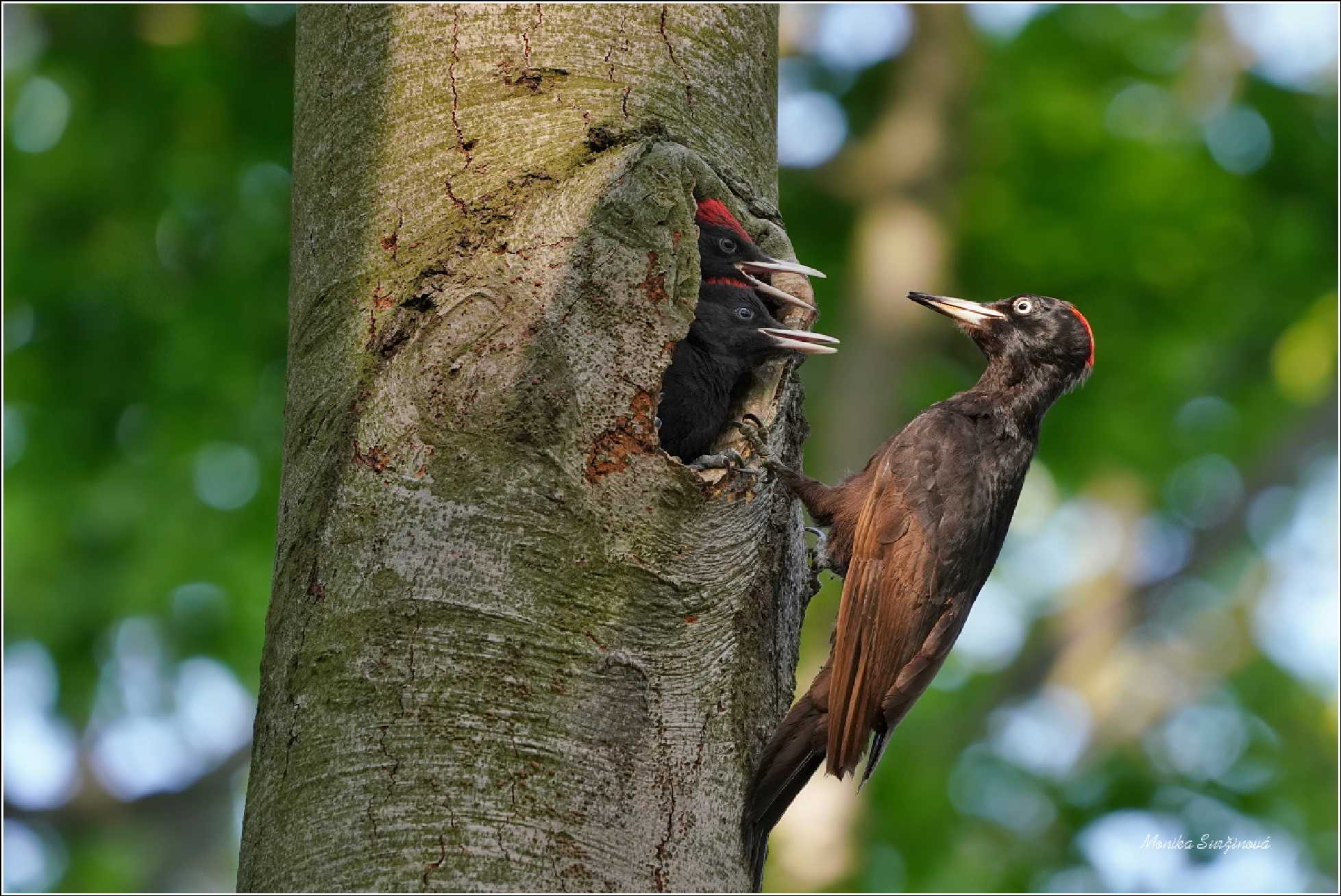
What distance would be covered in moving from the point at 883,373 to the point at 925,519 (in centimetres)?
361

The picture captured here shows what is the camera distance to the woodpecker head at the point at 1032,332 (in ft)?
15.6

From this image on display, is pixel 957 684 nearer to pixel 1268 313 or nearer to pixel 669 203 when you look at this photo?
pixel 1268 313

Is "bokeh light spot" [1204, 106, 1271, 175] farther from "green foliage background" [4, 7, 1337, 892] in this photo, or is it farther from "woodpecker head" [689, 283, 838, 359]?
"woodpecker head" [689, 283, 838, 359]

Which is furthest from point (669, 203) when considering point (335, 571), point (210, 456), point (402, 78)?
point (210, 456)

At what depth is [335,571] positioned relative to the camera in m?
2.35

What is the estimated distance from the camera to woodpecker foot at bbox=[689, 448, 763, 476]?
107 inches

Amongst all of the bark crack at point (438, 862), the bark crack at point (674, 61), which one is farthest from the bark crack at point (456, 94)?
the bark crack at point (438, 862)

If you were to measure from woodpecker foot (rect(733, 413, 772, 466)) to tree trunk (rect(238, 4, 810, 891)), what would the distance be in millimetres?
160

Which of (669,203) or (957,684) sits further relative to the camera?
(957,684)

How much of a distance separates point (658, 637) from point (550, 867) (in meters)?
0.48

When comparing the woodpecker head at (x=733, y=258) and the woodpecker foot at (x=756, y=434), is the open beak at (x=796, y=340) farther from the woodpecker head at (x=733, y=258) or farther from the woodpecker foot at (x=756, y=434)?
the woodpecker foot at (x=756, y=434)

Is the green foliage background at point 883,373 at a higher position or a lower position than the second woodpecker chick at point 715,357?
higher

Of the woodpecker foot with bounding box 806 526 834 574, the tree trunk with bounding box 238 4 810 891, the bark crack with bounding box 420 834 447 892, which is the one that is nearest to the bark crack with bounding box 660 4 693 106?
the tree trunk with bounding box 238 4 810 891

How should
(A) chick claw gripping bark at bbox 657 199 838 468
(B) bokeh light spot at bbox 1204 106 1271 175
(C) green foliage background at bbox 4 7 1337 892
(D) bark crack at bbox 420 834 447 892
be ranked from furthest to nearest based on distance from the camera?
1. (B) bokeh light spot at bbox 1204 106 1271 175
2. (C) green foliage background at bbox 4 7 1337 892
3. (A) chick claw gripping bark at bbox 657 199 838 468
4. (D) bark crack at bbox 420 834 447 892
